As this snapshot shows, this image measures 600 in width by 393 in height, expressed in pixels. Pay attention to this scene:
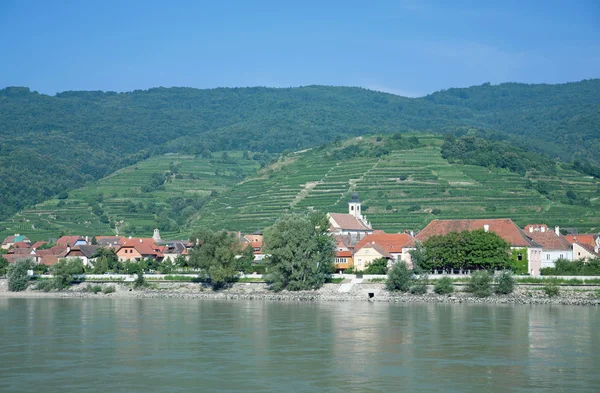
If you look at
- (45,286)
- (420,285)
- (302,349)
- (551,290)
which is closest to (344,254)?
(420,285)

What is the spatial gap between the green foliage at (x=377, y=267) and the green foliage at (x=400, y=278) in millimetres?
4428

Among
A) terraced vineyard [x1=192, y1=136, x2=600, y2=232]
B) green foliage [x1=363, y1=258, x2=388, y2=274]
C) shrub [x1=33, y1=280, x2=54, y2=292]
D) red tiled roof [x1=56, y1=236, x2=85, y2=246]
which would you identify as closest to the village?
green foliage [x1=363, y1=258, x2=388, y2=274]

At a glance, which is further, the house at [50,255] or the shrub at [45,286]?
the house at [50,255]

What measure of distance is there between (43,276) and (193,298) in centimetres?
1629

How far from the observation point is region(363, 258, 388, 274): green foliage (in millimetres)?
69725

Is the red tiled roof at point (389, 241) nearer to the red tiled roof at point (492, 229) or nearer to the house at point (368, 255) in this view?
the house at point (368, 255)

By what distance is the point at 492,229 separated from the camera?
71875mm

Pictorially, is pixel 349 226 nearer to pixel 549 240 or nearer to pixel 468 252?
pixel 549 240

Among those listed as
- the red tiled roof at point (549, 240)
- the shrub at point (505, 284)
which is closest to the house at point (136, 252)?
the red tiled roof at point (549, 240)

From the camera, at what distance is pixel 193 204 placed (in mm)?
158250

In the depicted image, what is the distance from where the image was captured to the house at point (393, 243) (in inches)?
3000

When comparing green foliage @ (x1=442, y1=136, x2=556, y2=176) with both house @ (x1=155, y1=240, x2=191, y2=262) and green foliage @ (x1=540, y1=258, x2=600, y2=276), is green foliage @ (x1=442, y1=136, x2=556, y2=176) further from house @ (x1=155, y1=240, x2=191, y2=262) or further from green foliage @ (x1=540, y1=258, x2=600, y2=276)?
green foliage @ (x1=540, y1=258, x2=600, y2=276)

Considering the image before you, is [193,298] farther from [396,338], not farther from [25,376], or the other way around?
[25,376]

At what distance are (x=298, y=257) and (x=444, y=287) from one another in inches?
440
